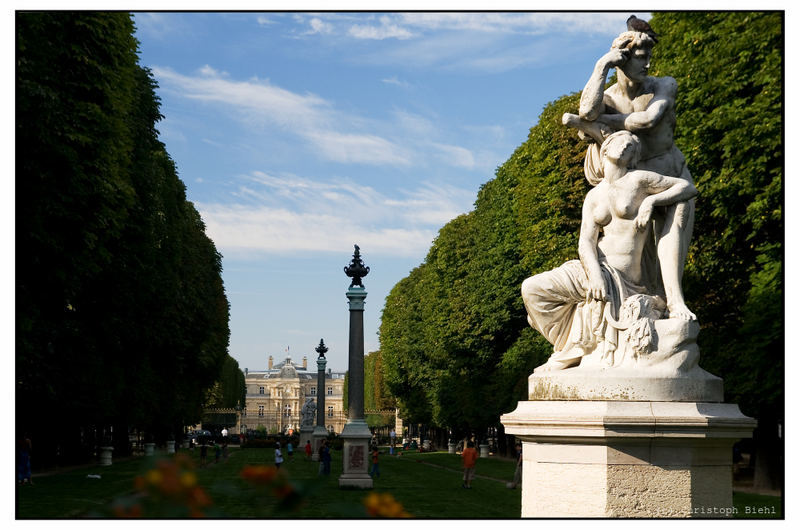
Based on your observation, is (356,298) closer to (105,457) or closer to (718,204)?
(718,204)

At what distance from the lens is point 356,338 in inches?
1176

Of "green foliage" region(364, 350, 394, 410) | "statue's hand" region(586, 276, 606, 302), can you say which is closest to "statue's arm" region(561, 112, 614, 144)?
"statue's hand" region(586, 276, 606, 302)

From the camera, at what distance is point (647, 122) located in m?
7.83

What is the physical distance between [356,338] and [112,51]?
12.1 meters

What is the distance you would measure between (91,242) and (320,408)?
33346 mm

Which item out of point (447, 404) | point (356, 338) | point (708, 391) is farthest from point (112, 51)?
point (447, 404)

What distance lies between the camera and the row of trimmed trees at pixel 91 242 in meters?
17.6

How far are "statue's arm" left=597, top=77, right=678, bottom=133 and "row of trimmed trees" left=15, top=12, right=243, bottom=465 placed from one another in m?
11.3

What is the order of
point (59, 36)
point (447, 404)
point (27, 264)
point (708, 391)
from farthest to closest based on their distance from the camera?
1. point (447, 404)
2. point (59, 36)
3. point (27, 264)
4. point (708, 391)

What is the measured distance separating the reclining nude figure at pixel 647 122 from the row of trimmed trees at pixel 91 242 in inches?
441

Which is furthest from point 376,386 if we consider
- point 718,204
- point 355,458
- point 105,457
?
point 718,204

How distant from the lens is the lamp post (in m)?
27.7

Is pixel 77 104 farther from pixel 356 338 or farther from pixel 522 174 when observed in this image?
pixel 522 174

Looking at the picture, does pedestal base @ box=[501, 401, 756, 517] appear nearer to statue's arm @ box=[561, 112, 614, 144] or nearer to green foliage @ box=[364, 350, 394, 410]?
statue's arm @ box=[561, 112, 614, 144]
